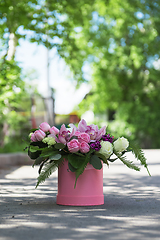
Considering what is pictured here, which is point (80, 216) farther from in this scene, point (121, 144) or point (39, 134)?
→ point (39, 134)

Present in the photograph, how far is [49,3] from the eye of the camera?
12.7 meters

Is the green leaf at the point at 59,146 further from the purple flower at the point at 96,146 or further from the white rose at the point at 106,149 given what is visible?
the white rose at the point at 106,149

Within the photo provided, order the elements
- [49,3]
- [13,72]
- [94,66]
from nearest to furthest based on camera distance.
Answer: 1. [13,72]
2. [49,3]
3. [94,66]

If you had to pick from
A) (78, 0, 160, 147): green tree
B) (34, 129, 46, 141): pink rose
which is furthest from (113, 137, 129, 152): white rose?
(78, 0, 160, 147): green tree

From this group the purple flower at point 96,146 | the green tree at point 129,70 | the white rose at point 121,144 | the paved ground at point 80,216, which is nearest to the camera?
the paved ground at point 80,216

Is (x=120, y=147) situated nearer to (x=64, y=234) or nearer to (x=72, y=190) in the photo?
(x=72, y=190)

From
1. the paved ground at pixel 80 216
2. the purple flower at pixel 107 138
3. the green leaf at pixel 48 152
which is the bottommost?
the paved ground at pixel 80 216

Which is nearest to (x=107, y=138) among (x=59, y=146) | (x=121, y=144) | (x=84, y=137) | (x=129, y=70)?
(x=121, y=144)

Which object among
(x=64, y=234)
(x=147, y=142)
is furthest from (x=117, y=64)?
(x=64, y=234)

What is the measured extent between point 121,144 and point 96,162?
43 centimetres

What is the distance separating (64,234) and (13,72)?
26.5ft

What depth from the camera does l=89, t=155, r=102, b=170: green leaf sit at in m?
5.26

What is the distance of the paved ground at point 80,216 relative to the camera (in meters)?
3.86

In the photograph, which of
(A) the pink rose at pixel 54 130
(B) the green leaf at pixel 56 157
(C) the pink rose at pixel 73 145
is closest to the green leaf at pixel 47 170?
(B) the green leaf at pixel 56 157
